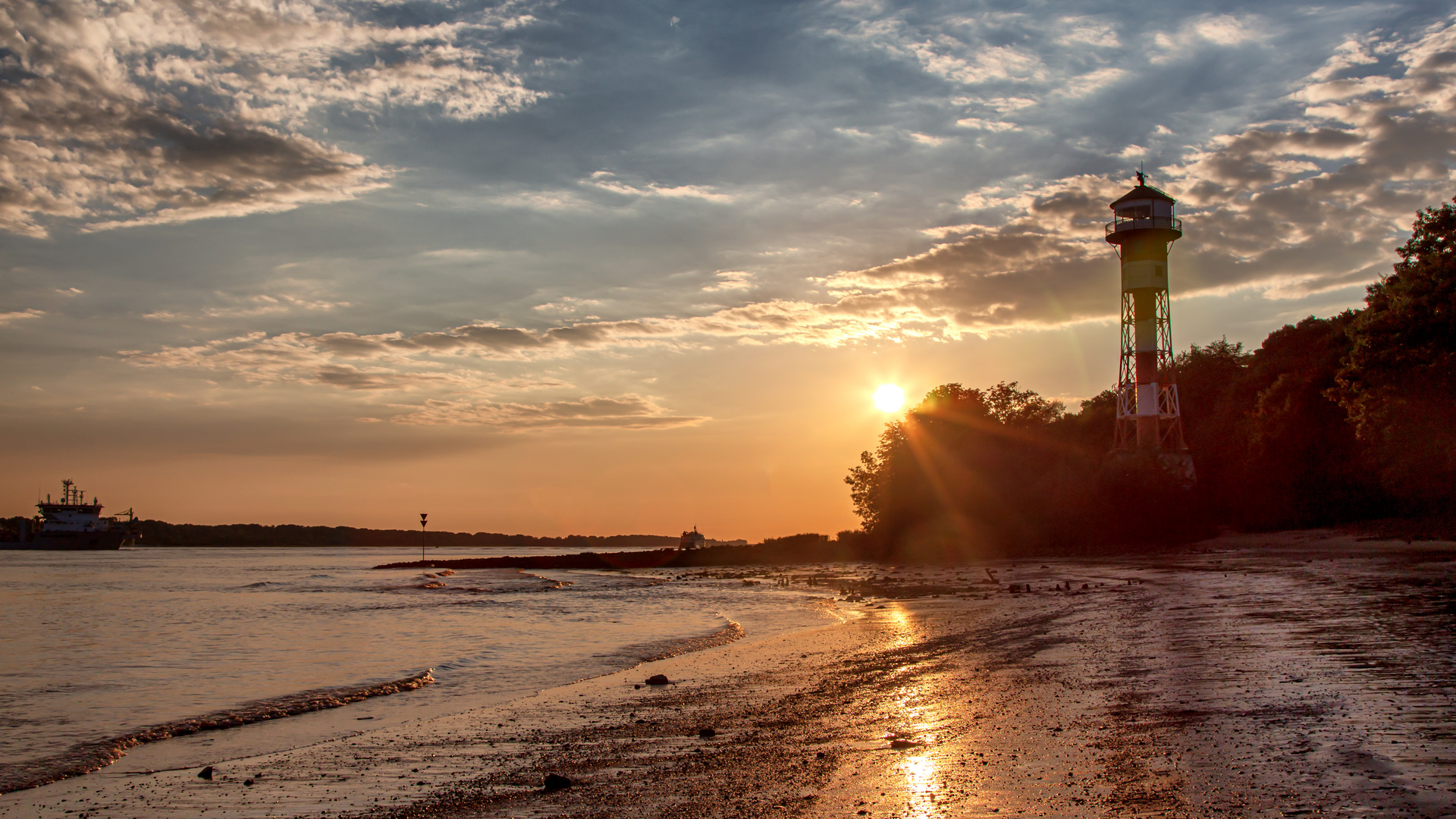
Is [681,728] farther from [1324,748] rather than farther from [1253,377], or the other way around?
[1253,377]

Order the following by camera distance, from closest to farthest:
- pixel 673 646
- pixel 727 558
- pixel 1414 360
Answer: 1. pixel 673 646
2. pixel 1414 360
3. pixel 727 558

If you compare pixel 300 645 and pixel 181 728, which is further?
pixel 300 645

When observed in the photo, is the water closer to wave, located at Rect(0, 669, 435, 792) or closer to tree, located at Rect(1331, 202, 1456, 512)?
wave, located at Rect(0, 669, 435, 792)

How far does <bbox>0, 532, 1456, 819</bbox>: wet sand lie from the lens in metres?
5.84

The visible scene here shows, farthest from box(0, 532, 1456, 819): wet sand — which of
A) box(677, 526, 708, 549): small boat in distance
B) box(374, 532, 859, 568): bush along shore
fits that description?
box(677, 526, 708, 549): small boat in distance

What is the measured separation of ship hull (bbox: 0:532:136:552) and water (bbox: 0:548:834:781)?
355ft

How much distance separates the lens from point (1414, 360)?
87.3ft

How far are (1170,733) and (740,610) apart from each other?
21.2 metres

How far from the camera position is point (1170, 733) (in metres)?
7.25

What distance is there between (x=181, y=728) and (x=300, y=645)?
9.19 m

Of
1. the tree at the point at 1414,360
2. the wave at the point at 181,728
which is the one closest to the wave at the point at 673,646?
the wave at the point at 181,728

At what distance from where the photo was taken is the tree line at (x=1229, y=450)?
88.8 ft

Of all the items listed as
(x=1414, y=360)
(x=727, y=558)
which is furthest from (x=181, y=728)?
(x=727, y=558)

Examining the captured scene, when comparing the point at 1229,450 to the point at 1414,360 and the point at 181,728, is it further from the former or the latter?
the point at 181,728
